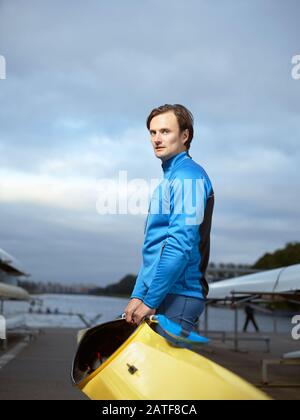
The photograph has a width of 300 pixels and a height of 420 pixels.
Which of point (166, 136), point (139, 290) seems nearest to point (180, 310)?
point (139, 290)

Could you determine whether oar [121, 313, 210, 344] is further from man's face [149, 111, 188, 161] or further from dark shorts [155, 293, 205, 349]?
man's face [149, 111, 188, 161]

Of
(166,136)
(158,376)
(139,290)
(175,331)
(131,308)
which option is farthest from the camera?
(166,136)

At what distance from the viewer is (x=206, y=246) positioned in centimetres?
284

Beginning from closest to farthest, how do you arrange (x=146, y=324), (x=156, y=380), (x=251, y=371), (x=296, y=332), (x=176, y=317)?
(x=156, y=380), (x=146, y=324), (x=176, y=317), (x=251, y=371), (x=296, y=332)

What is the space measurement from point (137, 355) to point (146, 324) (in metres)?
0.13

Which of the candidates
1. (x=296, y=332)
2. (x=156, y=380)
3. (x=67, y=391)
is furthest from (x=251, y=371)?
(x=156, y=380)

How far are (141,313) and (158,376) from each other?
0.33m

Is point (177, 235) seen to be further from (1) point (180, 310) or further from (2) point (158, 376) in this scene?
(2) point (158, 376)

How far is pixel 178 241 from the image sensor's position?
2.68 metres

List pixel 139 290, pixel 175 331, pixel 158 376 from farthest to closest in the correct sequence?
pixel 139 290 → pixel 175 331 → pixel 158 376

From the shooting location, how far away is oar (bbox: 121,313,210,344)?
256 centimetres

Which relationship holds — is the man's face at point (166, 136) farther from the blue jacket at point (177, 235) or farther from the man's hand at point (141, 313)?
the man's hand at point (141, 313)

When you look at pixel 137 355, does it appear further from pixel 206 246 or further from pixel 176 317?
pixel 206 246

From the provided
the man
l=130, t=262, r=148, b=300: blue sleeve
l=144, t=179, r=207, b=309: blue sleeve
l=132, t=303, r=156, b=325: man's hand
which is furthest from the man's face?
l=132, t=303, r=156, b=325: man's hand
